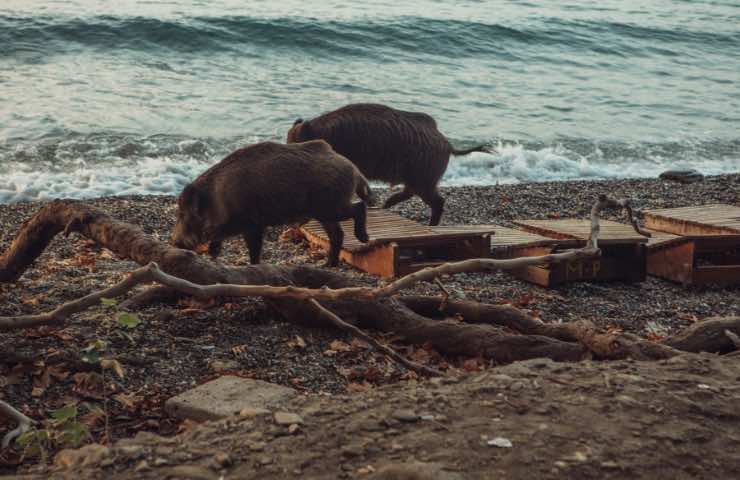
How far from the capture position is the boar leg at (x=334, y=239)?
7.19m

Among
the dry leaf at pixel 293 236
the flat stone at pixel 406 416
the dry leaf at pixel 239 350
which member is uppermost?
the flat stone at pixel 406 416

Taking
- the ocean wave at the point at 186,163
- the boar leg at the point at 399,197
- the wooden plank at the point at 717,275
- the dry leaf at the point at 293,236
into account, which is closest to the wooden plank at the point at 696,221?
the wooden plank at the point at 717,275

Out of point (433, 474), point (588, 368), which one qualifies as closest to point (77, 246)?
point (588, 368)

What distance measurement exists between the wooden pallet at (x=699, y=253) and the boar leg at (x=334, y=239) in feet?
8.20

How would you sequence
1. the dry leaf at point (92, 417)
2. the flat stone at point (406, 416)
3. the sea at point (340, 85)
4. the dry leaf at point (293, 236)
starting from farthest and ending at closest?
1. the sea at point (340, 85)
2. the dry leaf at point (293, 236)
3. the dry leaf at point (92, 417)
4. the flat stone at point (406, 416)

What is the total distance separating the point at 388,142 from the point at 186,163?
19.6ft

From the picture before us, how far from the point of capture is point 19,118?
15586 mm

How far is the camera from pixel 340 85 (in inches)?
795

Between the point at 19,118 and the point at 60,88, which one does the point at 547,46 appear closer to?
the point at 60,88

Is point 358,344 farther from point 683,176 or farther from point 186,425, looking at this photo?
point 683,176

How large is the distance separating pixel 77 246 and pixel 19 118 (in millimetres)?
8783

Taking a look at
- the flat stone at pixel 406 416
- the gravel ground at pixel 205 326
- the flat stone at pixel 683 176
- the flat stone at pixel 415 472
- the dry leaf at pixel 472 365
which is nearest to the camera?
the flat stone at pixel 415 472

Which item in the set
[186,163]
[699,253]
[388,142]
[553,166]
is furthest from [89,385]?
[553,166]

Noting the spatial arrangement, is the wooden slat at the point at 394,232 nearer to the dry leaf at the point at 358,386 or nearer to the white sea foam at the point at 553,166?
the dry leaf at the point at 358,386
